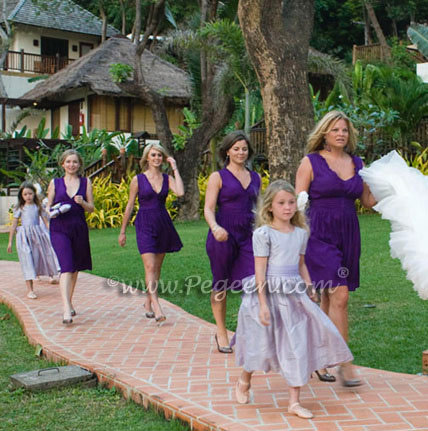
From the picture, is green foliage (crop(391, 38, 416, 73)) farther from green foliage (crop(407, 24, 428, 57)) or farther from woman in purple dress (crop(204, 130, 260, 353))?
woman in purple dress (crop(204, 130, 260, 353))

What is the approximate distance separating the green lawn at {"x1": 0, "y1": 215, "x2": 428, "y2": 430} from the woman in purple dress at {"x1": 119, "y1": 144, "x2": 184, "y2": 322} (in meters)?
1.00

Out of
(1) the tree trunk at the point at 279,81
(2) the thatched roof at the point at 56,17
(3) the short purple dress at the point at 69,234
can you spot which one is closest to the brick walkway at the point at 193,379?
(3) the short purple dress at the point at 69,234

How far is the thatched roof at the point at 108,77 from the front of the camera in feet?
91.8

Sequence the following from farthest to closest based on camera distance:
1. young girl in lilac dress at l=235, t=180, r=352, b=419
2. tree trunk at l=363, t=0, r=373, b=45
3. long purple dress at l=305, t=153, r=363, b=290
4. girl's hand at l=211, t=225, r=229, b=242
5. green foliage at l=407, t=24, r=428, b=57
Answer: tree trunk at l=363, t=0, r=373, b=45 < green foliage at l=407, t=24, r=428, b=57 < girl's hand at l=211, t=225, r=229, b=242 < long purple dress at l=305, t=153, r=363, b=290 < young girl in lilac dress at l=235, t=180, r=352, b=419

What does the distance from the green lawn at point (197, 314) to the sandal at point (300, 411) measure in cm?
75

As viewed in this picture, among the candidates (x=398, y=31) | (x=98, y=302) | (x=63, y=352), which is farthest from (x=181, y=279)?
(x=398, y=31)

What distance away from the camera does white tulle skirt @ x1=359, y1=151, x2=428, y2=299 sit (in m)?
4.16

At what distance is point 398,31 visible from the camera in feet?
127

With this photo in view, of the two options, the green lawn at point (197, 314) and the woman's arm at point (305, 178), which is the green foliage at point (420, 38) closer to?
the green lawn at point (197, 314)

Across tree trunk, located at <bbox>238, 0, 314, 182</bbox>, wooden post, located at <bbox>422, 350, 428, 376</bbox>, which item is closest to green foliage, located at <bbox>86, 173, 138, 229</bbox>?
tree trunk, located at <bbox>238, 0, 314, 182</bbox>

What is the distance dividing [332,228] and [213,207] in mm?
1299

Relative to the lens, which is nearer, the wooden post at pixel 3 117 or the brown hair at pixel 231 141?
the brown hair at pixel 231 141

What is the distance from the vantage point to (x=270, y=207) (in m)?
4.69

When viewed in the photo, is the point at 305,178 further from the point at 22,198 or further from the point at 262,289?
the point at 22,198
